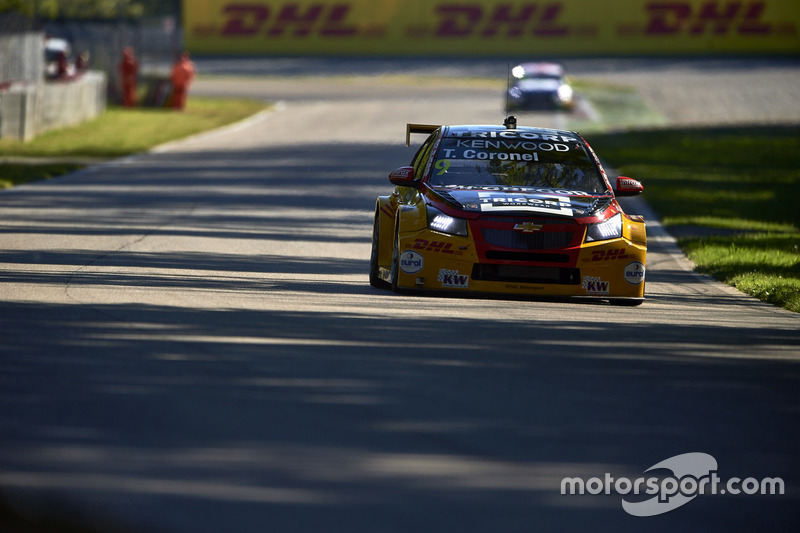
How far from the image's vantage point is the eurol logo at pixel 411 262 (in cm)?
1077

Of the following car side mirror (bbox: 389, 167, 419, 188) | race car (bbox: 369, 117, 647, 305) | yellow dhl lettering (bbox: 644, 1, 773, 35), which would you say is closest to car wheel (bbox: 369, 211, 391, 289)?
race car (bbox: 369, 117, 647, 305)

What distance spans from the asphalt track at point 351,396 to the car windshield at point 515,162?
1.14 m

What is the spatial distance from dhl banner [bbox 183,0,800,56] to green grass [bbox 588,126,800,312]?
34.8m

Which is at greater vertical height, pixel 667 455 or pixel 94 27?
pixel 667 455

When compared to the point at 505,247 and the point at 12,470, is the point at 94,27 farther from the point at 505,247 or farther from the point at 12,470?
the point at 12,470

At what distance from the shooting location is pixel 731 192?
2380 centimetres

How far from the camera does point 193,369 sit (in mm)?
7629

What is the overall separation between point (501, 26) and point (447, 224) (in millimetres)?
64665

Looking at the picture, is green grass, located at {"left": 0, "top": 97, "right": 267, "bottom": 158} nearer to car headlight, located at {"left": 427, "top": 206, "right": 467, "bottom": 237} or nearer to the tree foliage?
car headlight, located at {"left": 427, "top": 206, "right": 467, "bottom": 237}

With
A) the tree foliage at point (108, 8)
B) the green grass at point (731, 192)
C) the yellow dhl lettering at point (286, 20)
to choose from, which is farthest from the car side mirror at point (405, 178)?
the yellow dhl lettering at point (286, 20)

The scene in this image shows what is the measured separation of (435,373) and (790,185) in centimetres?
1903

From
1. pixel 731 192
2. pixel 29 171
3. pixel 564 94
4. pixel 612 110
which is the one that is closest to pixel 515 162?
pixel 731 192

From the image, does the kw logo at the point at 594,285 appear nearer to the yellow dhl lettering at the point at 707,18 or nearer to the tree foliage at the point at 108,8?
the tree foliage at the point at 108,8

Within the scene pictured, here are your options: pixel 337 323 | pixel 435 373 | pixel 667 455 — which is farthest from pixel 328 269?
pixel 667 455
